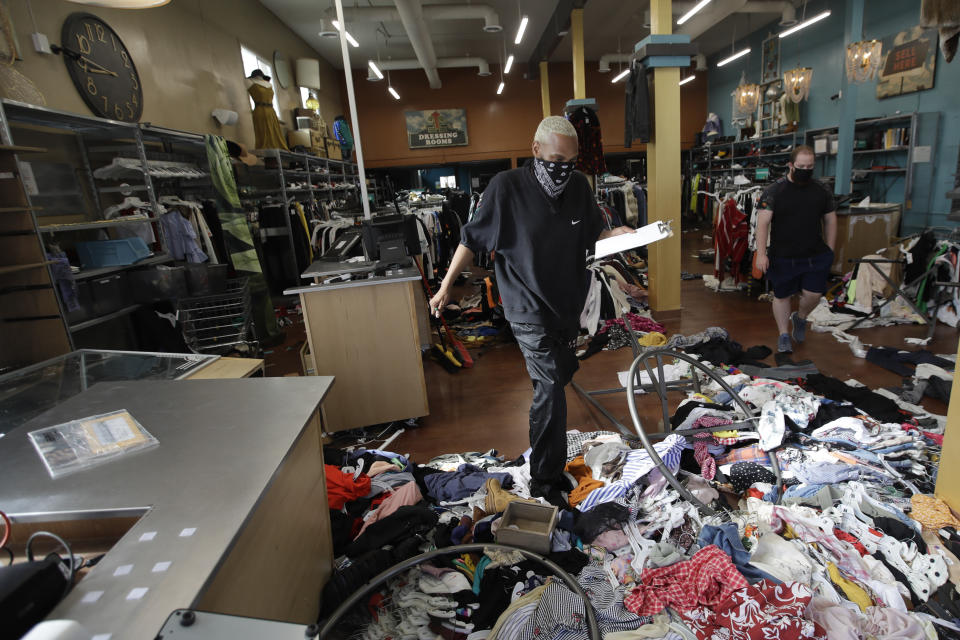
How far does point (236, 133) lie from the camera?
23.7 feet

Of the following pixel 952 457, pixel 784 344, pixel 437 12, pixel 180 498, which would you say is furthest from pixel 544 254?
pixel 437 12

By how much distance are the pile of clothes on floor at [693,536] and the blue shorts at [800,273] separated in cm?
140

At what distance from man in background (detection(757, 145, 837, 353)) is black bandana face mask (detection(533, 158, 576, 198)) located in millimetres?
2673

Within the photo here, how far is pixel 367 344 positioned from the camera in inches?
133

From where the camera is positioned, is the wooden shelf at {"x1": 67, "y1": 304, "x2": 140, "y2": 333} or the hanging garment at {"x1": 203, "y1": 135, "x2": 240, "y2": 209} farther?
the hanging garment at {"x1": 203, "y1": 135, "x2": 240, "y2": 209}

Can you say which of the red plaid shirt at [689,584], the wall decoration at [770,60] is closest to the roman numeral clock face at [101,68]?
the red plaid shirt at [689,584]

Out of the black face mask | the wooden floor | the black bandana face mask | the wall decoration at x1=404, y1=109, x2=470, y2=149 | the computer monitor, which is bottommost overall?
the wooden floor

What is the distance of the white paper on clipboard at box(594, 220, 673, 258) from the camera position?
2.09 meters

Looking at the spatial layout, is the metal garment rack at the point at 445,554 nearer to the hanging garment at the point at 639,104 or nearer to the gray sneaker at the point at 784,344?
the gray sneaker at the point at 784,344

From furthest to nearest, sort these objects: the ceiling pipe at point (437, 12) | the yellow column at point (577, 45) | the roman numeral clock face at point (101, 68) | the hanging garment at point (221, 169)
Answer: the ceiling pipe at point (437, 12) < the yellow column at point (577, 45) < the hanging garment at point (221, 169) < the roman numeral clock face at point (101, 68)

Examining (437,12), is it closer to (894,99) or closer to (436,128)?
(436,128)

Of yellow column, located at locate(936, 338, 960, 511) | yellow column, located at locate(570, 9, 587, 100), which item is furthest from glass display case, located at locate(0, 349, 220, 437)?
yellow column, located at locate(570, 9, 587, 100)

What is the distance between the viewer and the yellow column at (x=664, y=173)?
548cm

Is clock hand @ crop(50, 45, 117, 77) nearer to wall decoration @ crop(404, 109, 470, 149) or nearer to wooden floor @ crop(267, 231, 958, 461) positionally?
wooden floor @ crop(267, 231, 958, 461)
